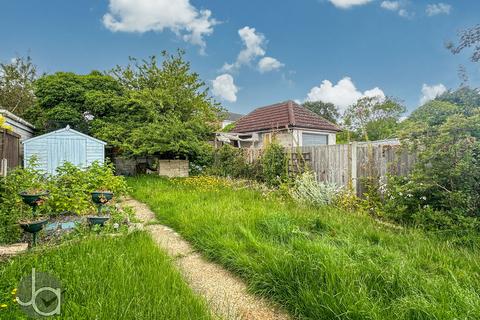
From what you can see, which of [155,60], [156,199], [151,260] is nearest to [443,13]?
[151,260]

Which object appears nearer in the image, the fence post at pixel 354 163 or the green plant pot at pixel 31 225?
the green plant pot at pixel 31 225

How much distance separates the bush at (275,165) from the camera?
26.6 feet

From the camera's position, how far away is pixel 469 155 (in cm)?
361

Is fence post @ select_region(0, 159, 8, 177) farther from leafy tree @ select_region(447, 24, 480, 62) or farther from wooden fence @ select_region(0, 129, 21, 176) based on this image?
leafy tree @ select_region(447, 24, 480, 62)

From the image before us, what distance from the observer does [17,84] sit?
17203 mm

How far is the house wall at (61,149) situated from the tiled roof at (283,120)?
9015mm

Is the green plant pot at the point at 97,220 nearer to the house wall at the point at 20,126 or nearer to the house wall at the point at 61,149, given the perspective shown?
the house wall at the point at 61,149

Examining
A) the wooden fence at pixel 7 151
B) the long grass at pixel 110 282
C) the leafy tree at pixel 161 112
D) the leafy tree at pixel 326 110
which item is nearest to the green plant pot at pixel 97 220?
the long grass at pixel 110 282

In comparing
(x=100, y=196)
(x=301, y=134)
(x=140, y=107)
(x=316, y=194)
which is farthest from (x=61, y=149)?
(x=301, y=134)

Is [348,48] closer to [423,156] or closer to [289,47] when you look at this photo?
[289,47]

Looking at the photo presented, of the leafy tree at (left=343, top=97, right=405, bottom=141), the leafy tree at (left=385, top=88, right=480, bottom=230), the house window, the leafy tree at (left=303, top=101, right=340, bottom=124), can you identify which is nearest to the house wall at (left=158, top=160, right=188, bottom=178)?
the house window

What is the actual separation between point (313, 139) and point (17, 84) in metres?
20.4

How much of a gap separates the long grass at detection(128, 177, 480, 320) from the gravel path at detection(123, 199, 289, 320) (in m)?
0.11

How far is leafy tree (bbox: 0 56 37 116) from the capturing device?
16.2 meters
